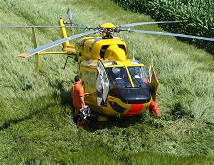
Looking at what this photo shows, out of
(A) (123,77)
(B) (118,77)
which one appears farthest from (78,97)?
(A) (123,77)

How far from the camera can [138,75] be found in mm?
9445

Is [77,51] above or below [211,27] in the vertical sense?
above

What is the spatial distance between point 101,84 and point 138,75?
0.95 meters

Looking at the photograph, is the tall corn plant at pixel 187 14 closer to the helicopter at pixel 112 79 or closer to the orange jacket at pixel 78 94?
the helicopter at pixel 112 79

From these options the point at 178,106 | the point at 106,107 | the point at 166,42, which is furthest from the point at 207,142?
the point at 166,42

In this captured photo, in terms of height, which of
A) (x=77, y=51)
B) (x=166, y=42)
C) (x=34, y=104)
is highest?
(x=77, y=51)

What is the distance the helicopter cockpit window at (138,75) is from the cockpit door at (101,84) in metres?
0.67

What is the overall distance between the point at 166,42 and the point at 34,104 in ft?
35.5

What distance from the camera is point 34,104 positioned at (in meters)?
10.1

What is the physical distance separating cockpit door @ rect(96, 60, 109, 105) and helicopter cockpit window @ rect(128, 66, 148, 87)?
2.21ft

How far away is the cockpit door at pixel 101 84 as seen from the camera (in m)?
8.91

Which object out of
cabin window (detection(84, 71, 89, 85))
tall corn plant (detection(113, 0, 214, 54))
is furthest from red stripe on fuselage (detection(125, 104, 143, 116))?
tall corn plant (detection(113, 0, 214, 54))

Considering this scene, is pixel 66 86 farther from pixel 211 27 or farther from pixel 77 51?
pixel 211 27

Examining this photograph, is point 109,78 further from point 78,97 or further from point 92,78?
point 78,97
